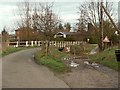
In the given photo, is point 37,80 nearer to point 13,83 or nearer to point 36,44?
point 13,83

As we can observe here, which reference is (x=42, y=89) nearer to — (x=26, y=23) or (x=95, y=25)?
(x=95, y=25)

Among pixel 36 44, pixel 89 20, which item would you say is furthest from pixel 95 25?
pixel 36 44

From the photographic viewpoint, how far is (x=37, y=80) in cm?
1313

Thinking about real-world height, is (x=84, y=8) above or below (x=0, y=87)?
above

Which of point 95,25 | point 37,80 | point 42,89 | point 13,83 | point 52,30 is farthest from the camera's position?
point 95,25

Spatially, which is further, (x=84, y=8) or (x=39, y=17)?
(x=84, y=8)

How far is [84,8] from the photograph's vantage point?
50.1 m

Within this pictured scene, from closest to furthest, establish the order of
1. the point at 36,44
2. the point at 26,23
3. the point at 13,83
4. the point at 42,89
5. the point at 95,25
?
the point at 42,89, the point at 13,83, the point at 95,25, the point at 36,44, the point at 26,23

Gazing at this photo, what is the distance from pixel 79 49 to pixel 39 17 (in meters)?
16.3

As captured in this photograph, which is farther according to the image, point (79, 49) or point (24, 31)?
point (24, 31)

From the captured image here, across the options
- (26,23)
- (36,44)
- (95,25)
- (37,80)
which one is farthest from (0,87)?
(26,23)

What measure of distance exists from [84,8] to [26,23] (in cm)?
1913

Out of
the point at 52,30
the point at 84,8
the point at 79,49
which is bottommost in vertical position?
the point at 79,49

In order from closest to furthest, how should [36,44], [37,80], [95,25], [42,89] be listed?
[42,89]
[37,80]
[95,25]
[36,44]
